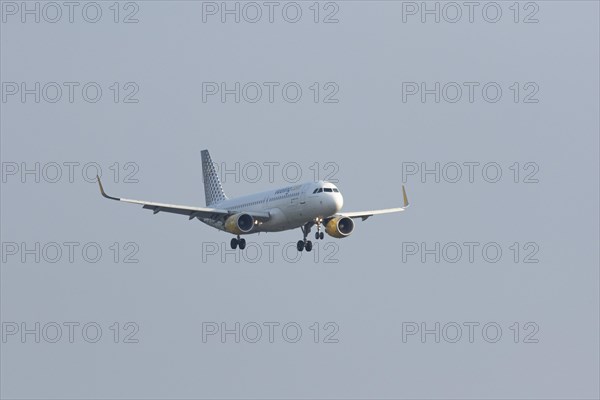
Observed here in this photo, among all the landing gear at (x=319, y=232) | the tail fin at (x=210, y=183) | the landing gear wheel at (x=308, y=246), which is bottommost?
the landing gear wheel at (x=308, y=246)

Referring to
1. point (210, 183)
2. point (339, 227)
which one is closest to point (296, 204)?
point (339, 227)

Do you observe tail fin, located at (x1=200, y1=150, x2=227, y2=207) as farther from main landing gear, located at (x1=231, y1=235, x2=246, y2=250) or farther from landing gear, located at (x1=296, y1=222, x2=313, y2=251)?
landing gear, located at (x1=296, y1=222, x2=313, y2=251)

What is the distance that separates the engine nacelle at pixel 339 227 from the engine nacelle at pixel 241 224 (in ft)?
18.0

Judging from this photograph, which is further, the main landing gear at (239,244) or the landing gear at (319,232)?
the main landing gear at (239,244)

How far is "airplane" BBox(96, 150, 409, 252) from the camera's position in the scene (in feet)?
310

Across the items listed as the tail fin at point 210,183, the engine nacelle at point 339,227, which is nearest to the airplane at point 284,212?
the engine nacelle at point 339,227

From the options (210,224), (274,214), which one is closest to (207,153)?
(210,224)

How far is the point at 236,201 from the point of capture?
10756 centimetres

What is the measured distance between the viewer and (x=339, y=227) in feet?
326

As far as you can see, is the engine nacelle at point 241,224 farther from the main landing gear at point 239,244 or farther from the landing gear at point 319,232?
the landing gear at point 319,232

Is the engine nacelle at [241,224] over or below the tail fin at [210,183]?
below

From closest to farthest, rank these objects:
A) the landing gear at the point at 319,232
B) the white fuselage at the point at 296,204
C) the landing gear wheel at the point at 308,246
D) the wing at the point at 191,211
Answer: the white fuselage at the point at 296,204 < the landing gear at the point at 319,232 < the wing at the point at 191,211 < the landing gear wheel at the point at 308,246

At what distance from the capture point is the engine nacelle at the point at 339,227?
9944 centimetres

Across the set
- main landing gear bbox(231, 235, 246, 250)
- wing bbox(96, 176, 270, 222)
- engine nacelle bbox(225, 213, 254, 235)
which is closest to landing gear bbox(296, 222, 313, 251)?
wing bbox(96, 176, 270, 222)
